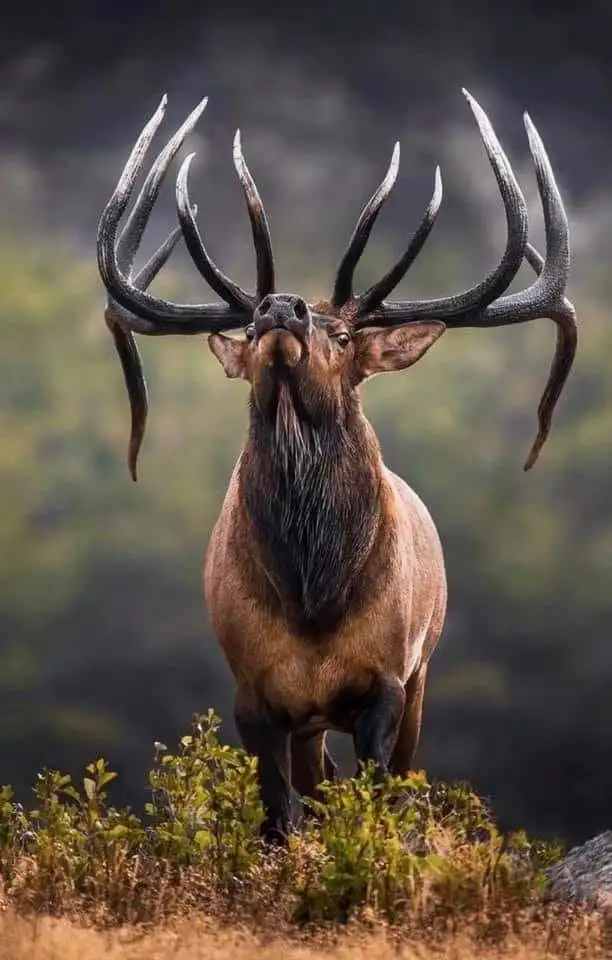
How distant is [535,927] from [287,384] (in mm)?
2495

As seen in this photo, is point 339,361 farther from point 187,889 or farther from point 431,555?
point 187,889

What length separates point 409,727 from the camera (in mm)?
7781

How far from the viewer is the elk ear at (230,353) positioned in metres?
6.92

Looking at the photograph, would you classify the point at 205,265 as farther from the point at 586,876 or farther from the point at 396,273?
the point at 586,876

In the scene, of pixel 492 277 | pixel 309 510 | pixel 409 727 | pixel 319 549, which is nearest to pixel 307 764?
pixel 409 727

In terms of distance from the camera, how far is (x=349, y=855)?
18.0 ft

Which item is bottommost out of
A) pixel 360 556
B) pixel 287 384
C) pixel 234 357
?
pixel 360 556

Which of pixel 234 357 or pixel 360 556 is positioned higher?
pixel 234 357

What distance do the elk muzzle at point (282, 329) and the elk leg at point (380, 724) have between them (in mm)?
1543

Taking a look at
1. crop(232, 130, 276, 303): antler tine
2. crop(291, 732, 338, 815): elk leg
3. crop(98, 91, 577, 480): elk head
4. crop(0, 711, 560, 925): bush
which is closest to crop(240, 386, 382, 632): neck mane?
crop(98, 91, 577, 480): elk head

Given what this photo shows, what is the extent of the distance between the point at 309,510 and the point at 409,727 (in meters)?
1.70

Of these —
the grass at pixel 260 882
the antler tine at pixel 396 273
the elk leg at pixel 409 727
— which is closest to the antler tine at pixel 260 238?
the antler tine at pixel 396 273

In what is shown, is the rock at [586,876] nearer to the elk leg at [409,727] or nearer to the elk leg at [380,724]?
the elk leg at [380,724]

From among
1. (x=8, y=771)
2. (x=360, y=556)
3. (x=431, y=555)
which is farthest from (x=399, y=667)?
(x=8, y=771)
